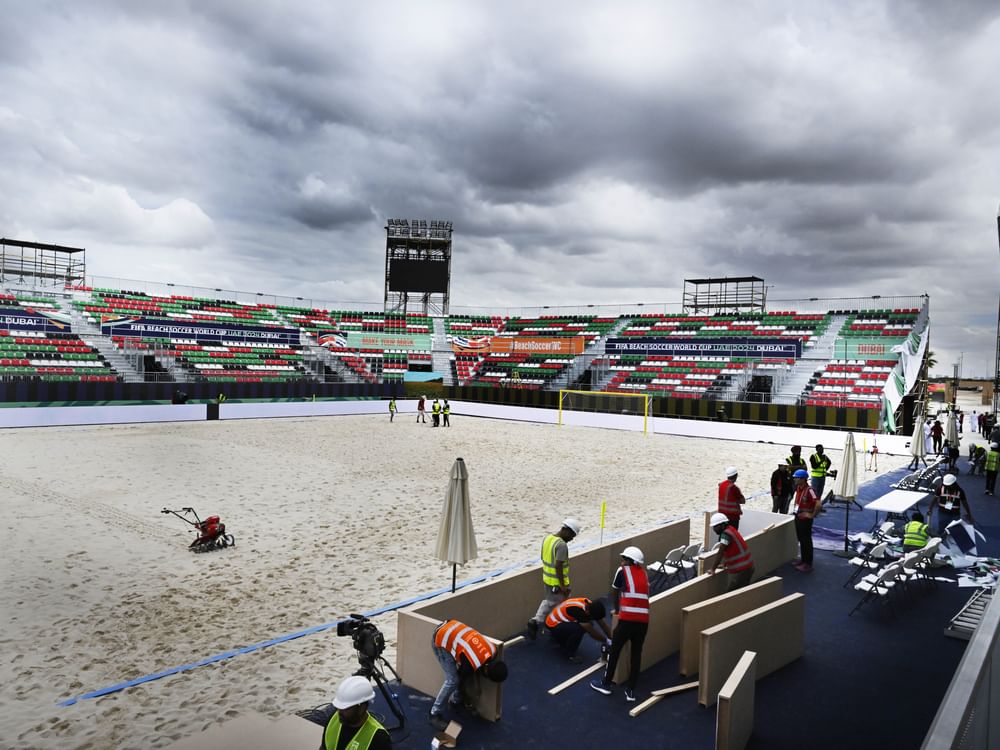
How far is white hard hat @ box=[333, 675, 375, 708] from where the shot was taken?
164 inches

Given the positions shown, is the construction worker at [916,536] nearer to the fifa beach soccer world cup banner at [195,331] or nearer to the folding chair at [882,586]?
the folding chair at [882,586]

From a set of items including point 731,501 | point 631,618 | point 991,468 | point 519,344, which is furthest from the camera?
point 519,344

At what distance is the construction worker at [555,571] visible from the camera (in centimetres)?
866

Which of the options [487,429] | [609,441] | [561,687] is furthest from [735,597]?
[487,429]

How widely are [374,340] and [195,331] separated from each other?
15994 millimetres

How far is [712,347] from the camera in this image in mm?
52125

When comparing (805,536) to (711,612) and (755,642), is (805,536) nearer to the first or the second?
(711,612)

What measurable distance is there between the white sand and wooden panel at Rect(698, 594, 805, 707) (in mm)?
4181

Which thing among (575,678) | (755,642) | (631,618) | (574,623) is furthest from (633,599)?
(755,642)

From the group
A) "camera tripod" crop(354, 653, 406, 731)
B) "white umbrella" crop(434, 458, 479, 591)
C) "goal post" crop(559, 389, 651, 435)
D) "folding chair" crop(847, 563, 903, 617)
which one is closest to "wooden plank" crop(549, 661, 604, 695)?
"camera tripod" crop(354, 653, 406, 731)

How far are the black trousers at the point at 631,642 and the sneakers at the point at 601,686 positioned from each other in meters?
0.12

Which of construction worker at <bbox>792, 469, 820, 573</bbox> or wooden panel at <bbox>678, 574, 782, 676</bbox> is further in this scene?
construction worker at <bbox>792, 469, 820, 573</bbox>

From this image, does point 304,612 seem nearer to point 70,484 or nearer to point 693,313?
point 70,484

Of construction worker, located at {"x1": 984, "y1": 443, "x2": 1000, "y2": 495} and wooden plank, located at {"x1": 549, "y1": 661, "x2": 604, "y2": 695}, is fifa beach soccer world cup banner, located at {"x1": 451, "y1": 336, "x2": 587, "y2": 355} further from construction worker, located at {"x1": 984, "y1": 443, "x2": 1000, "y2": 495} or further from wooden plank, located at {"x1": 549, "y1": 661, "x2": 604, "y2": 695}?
wooden plank, located at {"x1": 549, "y1": 661, "x2": 604, "y2": 695}
